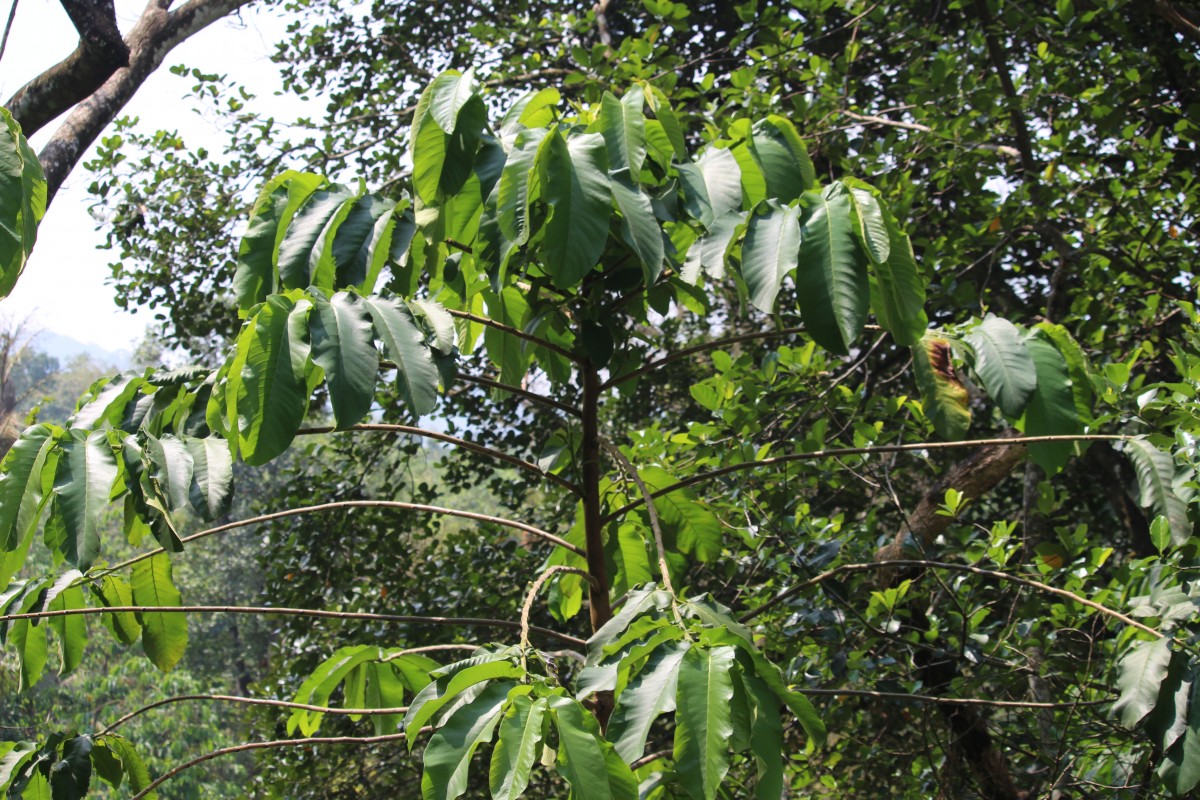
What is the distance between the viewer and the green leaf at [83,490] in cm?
100

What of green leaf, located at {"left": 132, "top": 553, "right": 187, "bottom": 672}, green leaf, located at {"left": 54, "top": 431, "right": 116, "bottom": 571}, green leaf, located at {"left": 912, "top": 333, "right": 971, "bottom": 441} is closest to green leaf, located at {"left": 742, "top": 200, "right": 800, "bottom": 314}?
green leaf, located at {"left": 912, "top": 333, "right": 971, "bottom": 441}

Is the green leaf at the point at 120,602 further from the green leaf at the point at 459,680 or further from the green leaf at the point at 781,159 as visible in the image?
the green leaf at the point at 781,159

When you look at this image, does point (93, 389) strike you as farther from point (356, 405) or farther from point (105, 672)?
point (105, 672)

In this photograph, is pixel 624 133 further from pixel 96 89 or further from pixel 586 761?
pixel 96 89

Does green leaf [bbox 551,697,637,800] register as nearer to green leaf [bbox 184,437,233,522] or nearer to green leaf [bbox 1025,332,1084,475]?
green leaf [bbox 184,437,233,522]

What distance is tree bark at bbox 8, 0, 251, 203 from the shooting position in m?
3.50

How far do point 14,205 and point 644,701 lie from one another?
29.7 inches

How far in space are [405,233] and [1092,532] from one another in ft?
11.9

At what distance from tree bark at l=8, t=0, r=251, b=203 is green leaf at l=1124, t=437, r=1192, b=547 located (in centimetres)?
303

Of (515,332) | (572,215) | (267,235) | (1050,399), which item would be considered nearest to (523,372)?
(515,332)

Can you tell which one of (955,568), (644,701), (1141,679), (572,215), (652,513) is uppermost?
(572,215)

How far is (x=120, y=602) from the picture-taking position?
1601 mm

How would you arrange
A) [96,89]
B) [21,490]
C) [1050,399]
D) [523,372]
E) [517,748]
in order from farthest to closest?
[96,89] → [523,372] → [1050,399] → [21,490] → [517,748]

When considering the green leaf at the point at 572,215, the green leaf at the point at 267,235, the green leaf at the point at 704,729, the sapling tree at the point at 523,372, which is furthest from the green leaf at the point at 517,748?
the green leaf at the point at 267,235
